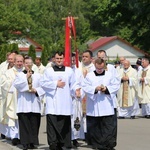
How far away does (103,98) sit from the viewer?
11375 millimetres

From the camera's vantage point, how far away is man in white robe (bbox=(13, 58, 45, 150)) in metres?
11.8

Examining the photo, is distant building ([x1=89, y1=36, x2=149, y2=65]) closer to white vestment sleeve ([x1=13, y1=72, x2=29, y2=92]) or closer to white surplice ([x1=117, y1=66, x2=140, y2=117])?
white surplice ([x1=117, y1=66, x2=140, y2=117])

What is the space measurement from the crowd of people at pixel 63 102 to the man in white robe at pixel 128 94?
6263 millimetres

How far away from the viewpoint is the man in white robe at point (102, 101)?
11305 millimetres

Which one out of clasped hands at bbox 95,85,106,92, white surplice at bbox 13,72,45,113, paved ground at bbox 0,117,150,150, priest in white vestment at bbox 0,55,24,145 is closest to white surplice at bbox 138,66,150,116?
paved ground at bbox 0,117,150,150

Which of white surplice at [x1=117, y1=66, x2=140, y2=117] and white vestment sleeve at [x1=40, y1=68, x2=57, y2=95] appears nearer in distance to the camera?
→ white vestment sleeve at [x1=40, y1=68, x2=57, y2=95]

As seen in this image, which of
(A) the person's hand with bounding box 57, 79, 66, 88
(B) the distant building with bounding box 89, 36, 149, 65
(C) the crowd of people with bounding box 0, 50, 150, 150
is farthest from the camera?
(B) the distant building with bounding box 89, 36, 149, 65

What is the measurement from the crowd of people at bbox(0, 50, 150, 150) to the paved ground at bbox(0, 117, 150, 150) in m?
0.22

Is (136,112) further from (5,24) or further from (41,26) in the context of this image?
(41,26)

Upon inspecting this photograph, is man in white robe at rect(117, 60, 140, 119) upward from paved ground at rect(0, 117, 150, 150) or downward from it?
upward

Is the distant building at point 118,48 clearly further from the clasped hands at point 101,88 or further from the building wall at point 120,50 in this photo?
the clasped hands at point 101,88

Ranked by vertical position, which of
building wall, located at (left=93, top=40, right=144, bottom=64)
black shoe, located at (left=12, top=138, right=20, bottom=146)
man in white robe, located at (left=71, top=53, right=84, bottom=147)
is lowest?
black shoe, located at (left=12, top=138, right=20, bottom=146)

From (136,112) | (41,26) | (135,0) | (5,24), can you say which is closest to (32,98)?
(136,112)

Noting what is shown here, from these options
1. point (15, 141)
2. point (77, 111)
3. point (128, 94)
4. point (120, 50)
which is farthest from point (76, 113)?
point (120, 50)
